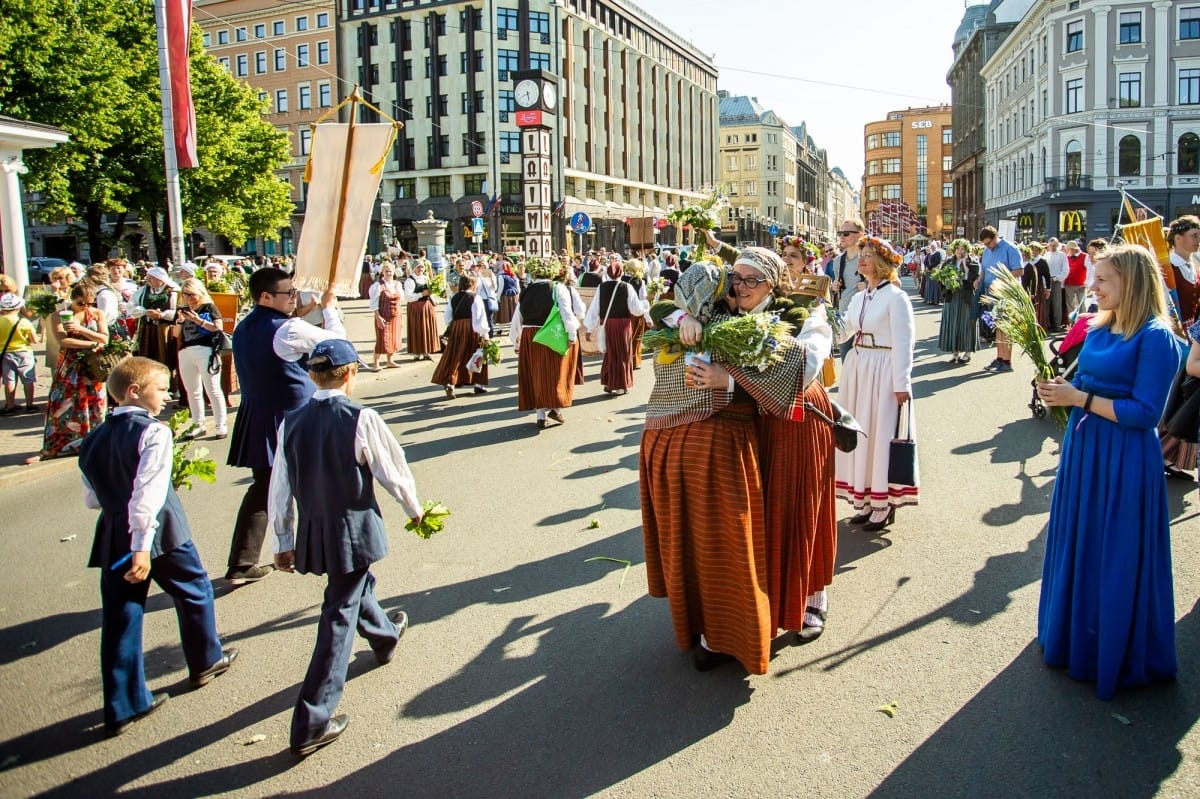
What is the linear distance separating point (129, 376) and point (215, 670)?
4.86ft

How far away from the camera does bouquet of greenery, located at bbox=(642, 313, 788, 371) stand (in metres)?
3.71

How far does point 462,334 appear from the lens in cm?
1255

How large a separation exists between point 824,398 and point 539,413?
637 centimetres

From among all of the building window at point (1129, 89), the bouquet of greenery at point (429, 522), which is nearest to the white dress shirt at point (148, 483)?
the bouquet of greenery at point (429, 522)

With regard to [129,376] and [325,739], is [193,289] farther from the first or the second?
[325,739]

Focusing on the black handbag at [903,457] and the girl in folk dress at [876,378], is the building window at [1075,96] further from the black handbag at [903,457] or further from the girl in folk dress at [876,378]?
the black handbag at [903,457]

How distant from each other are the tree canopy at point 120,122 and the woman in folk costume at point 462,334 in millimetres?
21697

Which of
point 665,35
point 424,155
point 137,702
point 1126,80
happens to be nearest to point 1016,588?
point 137,702

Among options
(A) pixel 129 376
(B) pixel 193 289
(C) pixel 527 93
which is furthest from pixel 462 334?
(C) pixel 527 93

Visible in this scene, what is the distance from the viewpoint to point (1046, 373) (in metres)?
4.27

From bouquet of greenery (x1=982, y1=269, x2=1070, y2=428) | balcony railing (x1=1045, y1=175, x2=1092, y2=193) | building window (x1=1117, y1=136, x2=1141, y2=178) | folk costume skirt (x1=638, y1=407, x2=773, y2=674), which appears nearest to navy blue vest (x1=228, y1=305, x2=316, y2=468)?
folk costume skirt (x1=638, y1=407, x2=773, y2=674)

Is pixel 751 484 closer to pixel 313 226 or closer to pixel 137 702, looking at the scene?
pixel 137 702

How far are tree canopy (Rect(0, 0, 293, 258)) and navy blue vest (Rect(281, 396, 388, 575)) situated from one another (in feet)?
94.4

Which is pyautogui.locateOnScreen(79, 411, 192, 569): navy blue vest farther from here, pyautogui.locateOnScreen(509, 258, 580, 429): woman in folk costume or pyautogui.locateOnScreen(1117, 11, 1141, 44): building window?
pyautogui.locateOnScreen(1117, 11, 1141, 44): building window
